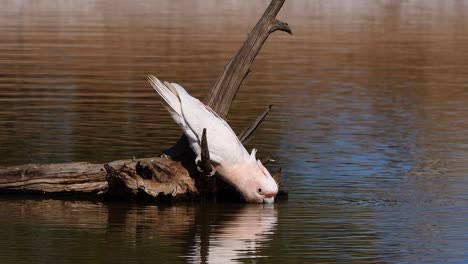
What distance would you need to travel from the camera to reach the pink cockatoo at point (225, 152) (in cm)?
1494

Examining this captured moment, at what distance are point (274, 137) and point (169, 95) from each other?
5.39 metres

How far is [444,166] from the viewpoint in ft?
59.2

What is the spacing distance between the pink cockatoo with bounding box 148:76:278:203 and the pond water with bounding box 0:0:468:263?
0.78 feet

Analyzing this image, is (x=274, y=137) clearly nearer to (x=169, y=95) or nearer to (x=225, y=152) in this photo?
(x=169, y=95)

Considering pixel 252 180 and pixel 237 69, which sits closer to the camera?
pixel 252 180

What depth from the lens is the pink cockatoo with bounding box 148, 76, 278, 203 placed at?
49.0ft

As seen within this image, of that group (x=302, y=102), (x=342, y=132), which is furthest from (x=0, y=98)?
(x=342, y=132)

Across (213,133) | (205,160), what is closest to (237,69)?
(213,133)

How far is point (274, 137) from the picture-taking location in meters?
20.6

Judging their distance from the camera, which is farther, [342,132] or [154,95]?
[154,95]

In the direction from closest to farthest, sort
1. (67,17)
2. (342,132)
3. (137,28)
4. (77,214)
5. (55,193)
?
(77,214) < (55,193) < (342,132) < (137,28) < (67,17)

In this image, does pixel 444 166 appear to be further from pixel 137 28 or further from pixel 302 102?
pixel 137 28

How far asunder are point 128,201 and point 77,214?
93 cm

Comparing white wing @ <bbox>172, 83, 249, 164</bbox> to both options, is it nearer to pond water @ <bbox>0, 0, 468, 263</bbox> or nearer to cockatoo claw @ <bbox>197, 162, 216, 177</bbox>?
cockatoo claw @ <bbox>197, 162, 216, 177</bbox>
